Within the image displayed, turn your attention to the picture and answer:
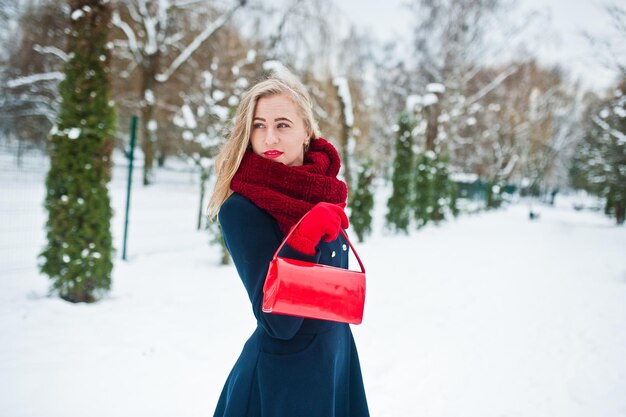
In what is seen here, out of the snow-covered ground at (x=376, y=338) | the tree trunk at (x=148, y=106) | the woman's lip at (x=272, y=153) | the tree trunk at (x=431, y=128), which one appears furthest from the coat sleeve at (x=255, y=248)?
the tree trunk at (x=148, y=106)

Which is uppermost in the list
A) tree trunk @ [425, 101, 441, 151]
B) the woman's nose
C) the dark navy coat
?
tree trunk @ [425, 101, 441, 151]

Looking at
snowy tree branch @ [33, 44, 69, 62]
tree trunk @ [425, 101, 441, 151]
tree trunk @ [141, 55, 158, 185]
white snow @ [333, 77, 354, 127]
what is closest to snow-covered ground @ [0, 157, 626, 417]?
white snow @ [333, 77, 354, 127]

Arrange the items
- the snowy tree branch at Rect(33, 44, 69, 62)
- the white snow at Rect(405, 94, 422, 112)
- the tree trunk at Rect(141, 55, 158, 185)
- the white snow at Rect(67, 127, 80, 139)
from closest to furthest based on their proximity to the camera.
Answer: the white snow at Rect(67, 127, 80, 139), the white snow at Rect(405, 94, 422, 112), the snowy tree branch at Rect(33, 44, 69, 62), the tree trunk at Rect(141, 55, 158, 185)

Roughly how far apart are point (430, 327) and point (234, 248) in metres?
Answer: 3.99

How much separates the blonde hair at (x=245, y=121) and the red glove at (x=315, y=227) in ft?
1.25

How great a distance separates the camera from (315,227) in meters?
1.10

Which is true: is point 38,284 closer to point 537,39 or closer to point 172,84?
point 537,39

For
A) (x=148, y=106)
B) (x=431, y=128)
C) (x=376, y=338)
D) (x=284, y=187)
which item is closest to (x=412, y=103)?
(x=431, y=128)

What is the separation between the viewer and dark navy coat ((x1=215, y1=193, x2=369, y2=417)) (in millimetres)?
1152

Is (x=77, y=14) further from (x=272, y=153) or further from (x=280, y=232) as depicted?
(x=280, y=232)

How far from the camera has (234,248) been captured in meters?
1.19

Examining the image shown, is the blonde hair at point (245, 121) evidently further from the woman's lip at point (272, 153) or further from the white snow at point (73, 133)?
the white snow at point (73, 133)

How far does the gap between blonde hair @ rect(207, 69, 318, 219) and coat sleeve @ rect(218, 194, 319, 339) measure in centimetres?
21

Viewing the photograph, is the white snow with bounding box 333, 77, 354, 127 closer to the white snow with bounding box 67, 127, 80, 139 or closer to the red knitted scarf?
the white snow with bounding box 67, 127, 80, 139
